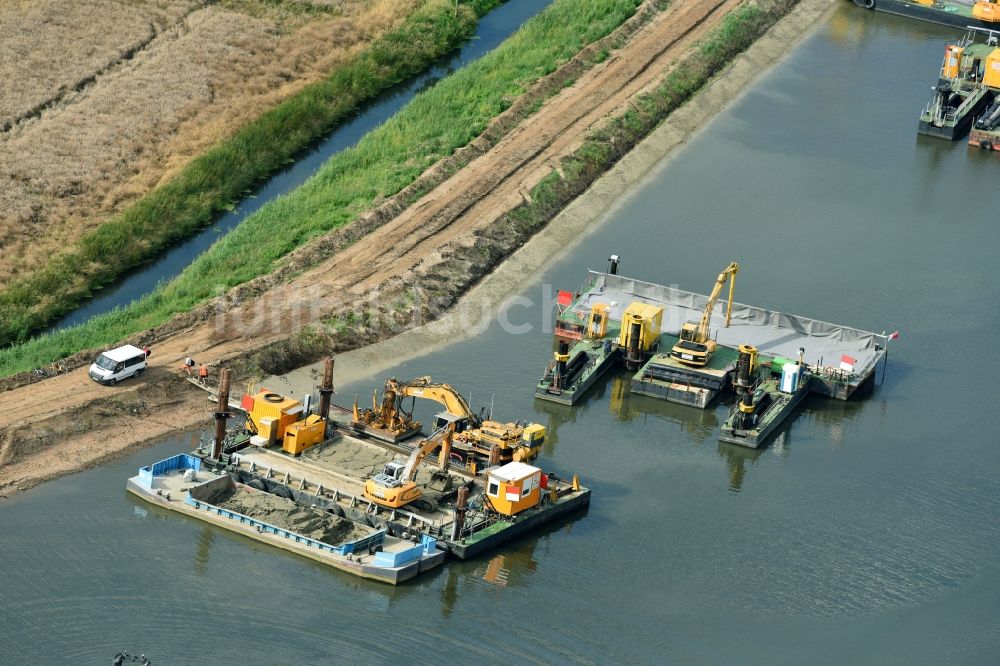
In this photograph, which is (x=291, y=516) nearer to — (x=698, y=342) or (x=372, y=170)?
(x=698, y=342)

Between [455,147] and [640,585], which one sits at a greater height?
[455,147]

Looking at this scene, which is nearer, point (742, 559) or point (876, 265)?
point (742, 559)

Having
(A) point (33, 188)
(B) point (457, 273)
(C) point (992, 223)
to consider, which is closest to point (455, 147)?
(B) point (457, 273)

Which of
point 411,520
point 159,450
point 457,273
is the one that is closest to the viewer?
point 411,520

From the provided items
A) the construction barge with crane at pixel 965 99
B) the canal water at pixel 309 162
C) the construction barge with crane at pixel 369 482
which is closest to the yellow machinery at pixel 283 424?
the construction barge with crane at pixel 369 482

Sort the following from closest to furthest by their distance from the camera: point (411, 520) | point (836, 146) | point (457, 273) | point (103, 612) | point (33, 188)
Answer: point (103, 612)
point (411, 520)
point (457, 273)
point (33, 188)
point (836, 146)

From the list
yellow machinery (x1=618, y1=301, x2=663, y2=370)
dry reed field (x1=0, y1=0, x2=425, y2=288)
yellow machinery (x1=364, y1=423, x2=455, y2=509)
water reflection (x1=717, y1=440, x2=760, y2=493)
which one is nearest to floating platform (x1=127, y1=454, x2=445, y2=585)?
yellow machinery (x1=364, y1=423, x2=455, y2=509)

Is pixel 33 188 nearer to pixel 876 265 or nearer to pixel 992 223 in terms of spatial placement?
pixel 876 265

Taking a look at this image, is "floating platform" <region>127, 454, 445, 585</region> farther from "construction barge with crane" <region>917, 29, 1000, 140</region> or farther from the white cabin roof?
"construction barge with crane" <region>917, 29, 1000, 140</region>

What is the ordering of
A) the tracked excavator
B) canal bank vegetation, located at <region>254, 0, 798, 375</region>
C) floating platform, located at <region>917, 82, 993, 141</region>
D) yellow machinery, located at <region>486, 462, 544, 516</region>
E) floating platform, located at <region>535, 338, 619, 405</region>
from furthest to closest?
floating platform, located at <region>917, 82, 993, 141</region>
canal bank vegetation, located at <region>254, 0, 798, 375</region>
floating platform, located at <region>535, 338, 619, 405</region>
the tracked excavator
yellow machinery, located at <region>486, 462, 544, 516</region>
